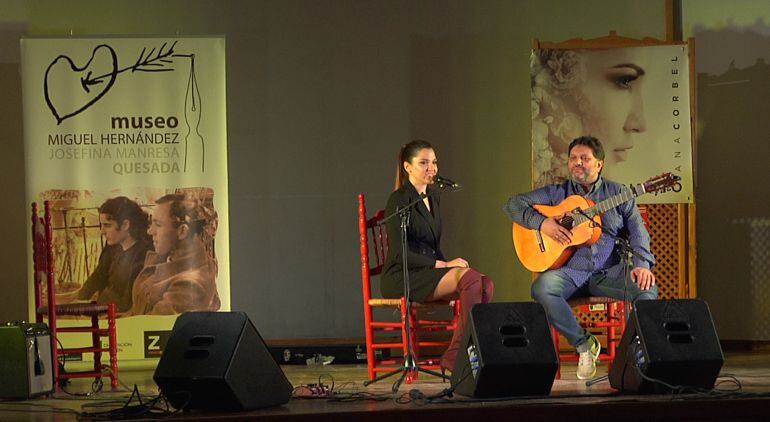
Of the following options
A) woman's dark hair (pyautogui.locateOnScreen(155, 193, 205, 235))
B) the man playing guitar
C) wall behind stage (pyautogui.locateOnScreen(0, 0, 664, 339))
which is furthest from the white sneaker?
woman's dark hair (pyautogui.locateOnScreen(155, 193, 205, 235))

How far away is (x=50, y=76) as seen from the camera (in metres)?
6.37

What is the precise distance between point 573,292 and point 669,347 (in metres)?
1.26

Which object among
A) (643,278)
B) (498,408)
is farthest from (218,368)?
(643,278)

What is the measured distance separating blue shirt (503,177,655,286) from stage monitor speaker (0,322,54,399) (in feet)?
7.83

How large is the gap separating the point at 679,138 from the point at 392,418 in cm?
351

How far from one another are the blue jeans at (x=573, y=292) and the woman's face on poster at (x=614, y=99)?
5.11 ft

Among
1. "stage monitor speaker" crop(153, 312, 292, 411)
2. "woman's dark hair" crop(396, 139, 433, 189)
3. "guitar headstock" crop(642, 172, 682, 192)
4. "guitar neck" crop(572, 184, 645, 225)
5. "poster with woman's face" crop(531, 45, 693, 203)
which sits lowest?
"stage monitor speaker" crop(153, 312, 292, 411)

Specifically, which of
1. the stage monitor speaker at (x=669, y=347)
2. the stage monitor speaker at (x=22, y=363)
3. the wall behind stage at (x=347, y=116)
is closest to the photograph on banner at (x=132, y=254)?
the wall behind stage at (x=347, y=116)

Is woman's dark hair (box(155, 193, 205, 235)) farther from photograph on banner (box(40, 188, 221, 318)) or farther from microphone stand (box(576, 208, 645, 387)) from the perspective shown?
microphone stand (box(576, 208, 645, 387))

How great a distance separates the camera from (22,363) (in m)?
4.71

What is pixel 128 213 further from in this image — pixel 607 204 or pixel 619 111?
pixel 619 111

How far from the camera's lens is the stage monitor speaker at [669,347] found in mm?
3902

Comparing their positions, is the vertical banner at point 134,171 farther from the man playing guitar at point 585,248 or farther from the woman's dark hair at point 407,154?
the man playing guitar at point 585,248

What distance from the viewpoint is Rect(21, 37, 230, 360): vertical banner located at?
20.9 ft
